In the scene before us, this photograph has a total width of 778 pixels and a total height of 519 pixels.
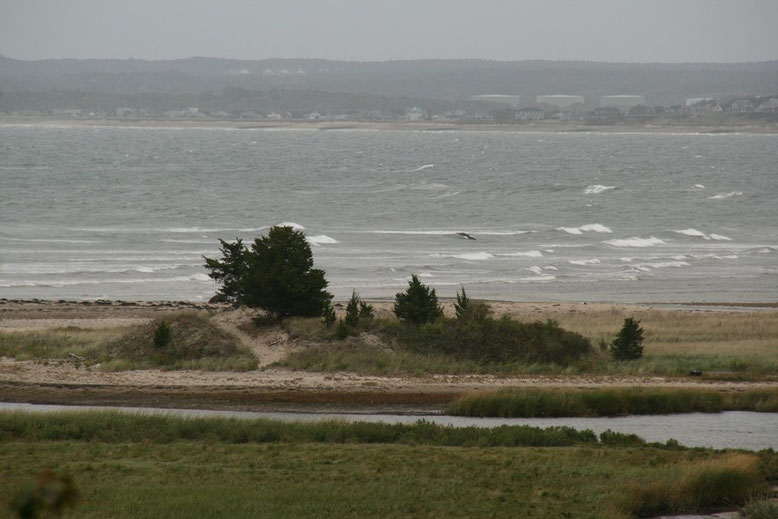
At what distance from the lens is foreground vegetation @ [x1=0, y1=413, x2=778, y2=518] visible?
45.5 feet

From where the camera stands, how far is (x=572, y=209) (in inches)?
3282

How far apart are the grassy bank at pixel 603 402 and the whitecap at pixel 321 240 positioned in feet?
131

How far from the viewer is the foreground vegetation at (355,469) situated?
547 inches

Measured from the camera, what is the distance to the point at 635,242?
6556 centimetres

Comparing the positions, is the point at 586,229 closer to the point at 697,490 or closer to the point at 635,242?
the point at 635,242

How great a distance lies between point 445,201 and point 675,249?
1107 inches

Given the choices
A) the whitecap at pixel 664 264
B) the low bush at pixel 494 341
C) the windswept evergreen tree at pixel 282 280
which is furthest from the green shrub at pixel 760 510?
the whitecap at pixel 664 264

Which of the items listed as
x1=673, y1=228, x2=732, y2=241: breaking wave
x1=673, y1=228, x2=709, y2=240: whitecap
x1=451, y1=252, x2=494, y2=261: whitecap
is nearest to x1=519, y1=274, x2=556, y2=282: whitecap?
x1=451, y1=252, x2=494, y2=261: whitecap

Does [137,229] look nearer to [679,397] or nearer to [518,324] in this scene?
[518,324]

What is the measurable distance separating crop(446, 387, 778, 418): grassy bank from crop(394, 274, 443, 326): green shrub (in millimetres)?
6614

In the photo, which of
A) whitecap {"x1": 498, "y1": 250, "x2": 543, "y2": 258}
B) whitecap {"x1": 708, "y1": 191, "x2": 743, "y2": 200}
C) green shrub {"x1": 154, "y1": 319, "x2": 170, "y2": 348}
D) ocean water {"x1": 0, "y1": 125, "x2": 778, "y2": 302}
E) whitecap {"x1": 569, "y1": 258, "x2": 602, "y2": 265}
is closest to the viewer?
green shrub {"x1": 154, "y1": 319, "x2": 170, "y2": 348}

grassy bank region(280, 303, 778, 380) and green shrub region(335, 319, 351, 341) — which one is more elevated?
green shrub region(335, 319, 351, 341)

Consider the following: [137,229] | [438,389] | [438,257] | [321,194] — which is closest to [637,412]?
[438,389]

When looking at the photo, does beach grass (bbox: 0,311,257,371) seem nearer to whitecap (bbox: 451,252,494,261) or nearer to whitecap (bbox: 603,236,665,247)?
whitecap (bbox: 451,252,494,261)
